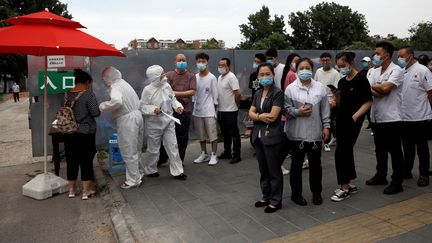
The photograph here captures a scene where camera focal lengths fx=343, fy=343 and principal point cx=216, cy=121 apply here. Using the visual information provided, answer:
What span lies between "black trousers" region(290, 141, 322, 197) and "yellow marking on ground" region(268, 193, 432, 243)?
56 cm

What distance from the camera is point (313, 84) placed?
398cm

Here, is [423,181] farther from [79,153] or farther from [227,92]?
[79,153]

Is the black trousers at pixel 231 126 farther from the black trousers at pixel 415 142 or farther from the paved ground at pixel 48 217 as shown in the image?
the black trousers at pixel 415 142

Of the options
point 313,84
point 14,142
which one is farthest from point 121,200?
point 14,142

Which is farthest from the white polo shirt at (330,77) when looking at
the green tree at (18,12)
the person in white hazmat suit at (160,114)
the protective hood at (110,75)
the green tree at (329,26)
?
the green tree at (329,26)

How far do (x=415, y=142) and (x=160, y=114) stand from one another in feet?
12.0

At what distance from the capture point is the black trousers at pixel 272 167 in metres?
3.86

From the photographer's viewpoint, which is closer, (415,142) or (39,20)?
(39,20)

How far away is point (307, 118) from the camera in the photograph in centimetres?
390

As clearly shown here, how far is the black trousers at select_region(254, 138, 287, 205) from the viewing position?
12.7ft

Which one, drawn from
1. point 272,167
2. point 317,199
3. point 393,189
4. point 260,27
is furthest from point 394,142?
point 260,27

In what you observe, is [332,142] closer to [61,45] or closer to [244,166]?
[244,166]

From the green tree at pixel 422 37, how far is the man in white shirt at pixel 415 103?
40.9 m

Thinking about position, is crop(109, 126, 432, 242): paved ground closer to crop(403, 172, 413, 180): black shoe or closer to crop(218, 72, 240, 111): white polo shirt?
crop(403, 172, 413, 180): black shoe
